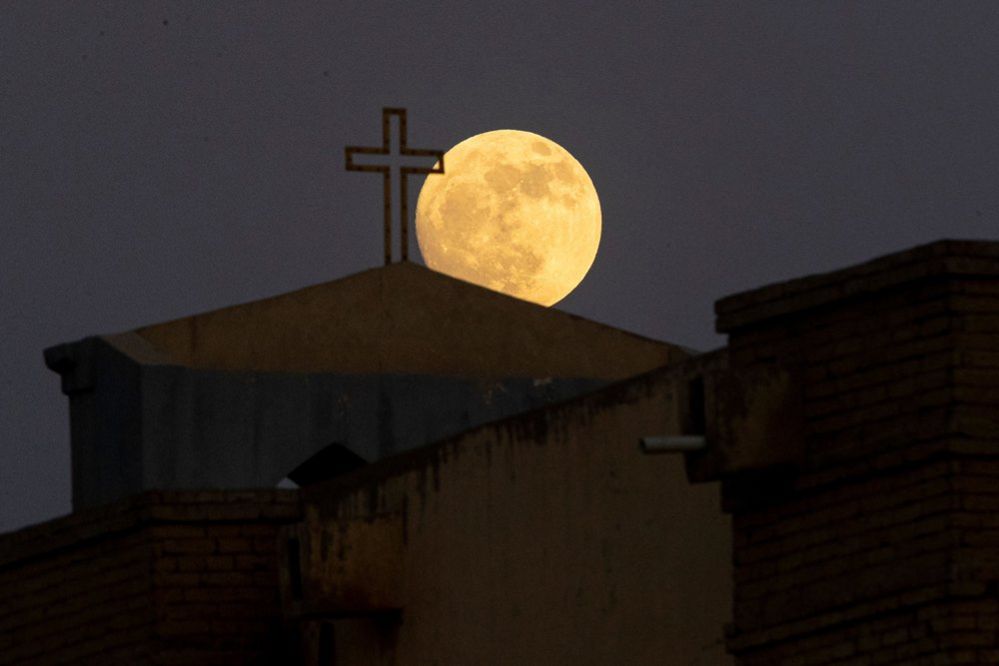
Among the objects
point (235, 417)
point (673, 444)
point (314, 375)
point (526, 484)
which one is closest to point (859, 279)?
point (673, 444)

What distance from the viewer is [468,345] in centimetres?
2031

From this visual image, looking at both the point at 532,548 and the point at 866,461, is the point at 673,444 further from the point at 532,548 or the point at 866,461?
the point at 532,548

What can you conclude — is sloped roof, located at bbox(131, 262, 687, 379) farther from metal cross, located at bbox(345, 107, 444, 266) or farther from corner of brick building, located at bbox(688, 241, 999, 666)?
corner of brick building, located at bbox(688, 241, 999, 666)

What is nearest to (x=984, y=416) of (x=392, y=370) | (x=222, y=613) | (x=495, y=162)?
(x=222, y=613)

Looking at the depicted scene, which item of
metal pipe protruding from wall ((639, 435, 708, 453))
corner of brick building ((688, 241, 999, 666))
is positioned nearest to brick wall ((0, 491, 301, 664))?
corner of brick building ((688, 241, 999, 666))

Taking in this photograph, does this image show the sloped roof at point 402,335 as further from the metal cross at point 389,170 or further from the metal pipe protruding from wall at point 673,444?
the metal pipe protruding from wall at point 673,444

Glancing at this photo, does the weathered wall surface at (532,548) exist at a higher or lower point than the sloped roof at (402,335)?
lower

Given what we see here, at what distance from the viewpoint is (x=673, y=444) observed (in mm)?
11750

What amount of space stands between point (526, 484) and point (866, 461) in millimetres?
3138

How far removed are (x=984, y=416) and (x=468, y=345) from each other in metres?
9.31

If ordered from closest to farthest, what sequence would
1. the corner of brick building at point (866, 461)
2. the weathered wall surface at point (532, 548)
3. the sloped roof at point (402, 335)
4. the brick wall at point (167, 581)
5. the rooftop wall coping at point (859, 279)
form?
1. the corner of brick building at point (866, 461)
2. the rooftop wall coping at point (859, 279)
3. the weathered wall surface at point (532, 548)
4. the brick wall at point (167, 581)
5. the sloped roof at point (402, 335)

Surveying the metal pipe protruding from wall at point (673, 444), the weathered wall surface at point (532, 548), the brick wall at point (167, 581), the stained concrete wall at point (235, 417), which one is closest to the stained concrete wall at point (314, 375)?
the stained concrete wall at point (235, 417)

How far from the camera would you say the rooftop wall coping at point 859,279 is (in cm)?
1130

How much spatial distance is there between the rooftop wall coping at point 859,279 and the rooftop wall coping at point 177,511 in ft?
15.9
